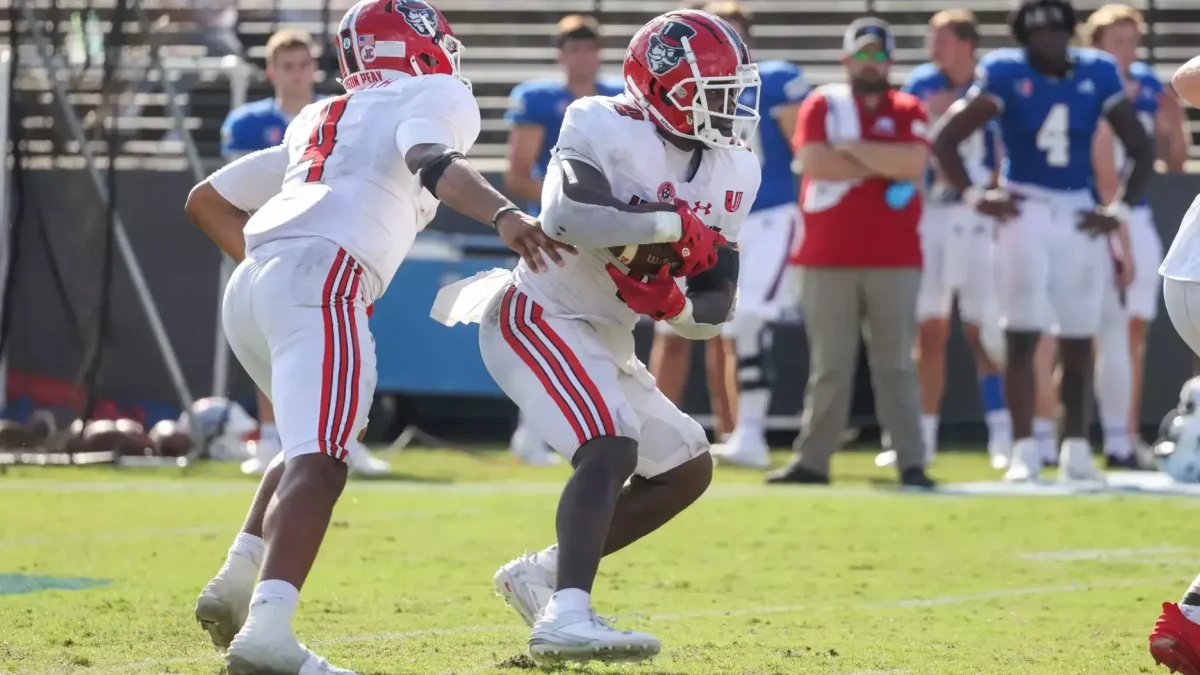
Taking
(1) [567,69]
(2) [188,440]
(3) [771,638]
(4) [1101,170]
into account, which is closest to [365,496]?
(2) [188,440]

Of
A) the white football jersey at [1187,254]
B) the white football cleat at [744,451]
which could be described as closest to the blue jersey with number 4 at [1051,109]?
the white football cleat at [744,451]

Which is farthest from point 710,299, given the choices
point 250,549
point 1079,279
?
point 1079,279

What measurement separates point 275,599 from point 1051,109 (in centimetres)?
616

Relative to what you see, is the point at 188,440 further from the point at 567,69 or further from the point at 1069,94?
the point at 1069,94

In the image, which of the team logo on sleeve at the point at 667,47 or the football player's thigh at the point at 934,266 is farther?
the football player's thigh at the point at 934,266

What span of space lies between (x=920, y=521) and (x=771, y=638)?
114 inches

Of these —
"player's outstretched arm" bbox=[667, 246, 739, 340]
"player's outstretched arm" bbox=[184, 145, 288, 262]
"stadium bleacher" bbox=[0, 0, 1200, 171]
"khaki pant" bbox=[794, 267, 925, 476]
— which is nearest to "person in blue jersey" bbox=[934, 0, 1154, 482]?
"khaki pant" bbox=[794, 267, 925, 476]

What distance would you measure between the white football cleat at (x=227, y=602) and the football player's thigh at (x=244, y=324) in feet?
1.44

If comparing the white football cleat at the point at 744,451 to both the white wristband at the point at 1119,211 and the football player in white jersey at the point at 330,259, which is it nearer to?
the white wristband at the point at 1119,211

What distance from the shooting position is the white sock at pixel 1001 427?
1057 cm

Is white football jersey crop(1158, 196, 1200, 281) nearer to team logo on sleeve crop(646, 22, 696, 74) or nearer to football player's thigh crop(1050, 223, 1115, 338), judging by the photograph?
team logo on sleeve crop(646, 22, 696, 74)

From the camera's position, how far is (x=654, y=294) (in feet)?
14.4

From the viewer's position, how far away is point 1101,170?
1064 cm

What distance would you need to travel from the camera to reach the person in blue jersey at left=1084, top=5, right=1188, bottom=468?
1004 centimetres
